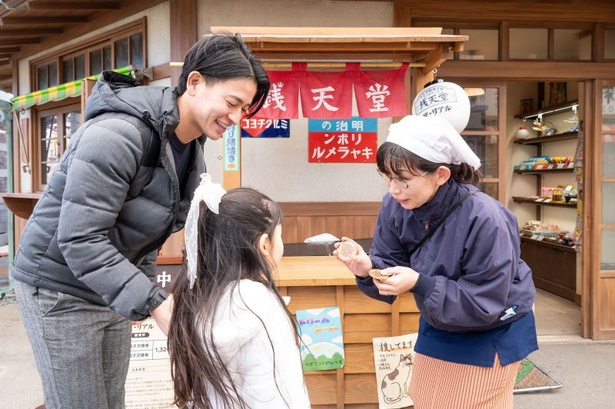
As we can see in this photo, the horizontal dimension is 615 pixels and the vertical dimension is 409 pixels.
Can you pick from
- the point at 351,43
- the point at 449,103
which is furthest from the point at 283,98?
the point at 449,103

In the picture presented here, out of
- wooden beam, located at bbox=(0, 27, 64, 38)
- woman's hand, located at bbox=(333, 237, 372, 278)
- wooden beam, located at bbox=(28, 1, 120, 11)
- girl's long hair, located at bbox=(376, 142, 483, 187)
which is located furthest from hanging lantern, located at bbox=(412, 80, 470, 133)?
Result: wooden beam, located at bbox=(0, 27, 64, 38)

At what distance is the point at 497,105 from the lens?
5512 mm

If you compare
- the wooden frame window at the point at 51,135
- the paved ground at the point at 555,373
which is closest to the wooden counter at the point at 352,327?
the paved ground at the point at 555,373

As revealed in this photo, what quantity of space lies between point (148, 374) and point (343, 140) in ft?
11.1

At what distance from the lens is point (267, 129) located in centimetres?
563

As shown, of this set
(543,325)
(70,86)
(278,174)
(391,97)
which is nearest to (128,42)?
(70,86)

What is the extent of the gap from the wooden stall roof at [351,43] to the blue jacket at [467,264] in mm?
2445

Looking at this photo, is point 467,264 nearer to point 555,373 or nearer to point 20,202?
point 555,373

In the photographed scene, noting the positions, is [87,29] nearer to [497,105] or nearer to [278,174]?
[278,174]

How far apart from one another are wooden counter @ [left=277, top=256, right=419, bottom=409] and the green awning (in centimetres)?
370

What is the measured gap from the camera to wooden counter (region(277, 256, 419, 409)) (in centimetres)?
353

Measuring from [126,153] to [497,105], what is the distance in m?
4.89

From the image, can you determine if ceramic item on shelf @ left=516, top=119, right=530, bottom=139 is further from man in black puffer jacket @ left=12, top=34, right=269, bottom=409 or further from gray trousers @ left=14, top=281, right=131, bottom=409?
gray trousers @ left=14, top=281, right=131, bottom=409

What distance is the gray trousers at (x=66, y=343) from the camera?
5.57 ft
